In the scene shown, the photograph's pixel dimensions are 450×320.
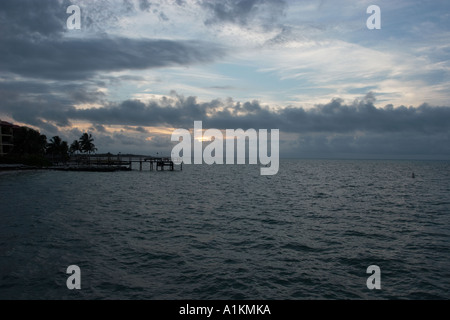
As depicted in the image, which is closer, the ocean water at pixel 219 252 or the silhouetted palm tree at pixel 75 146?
the ocean water at pixel 219 252

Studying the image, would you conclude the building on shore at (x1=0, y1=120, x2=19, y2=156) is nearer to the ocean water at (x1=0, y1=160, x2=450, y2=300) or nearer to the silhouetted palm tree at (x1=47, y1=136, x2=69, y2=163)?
the silhouetted palm tree at (x1=47, y1=136, x2=69, y2=163)

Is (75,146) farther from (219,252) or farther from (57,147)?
(219,252)

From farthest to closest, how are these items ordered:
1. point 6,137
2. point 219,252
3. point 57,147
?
point 57,147
point 6,137
point 219,252

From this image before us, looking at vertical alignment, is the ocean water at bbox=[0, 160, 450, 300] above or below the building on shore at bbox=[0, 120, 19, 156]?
below

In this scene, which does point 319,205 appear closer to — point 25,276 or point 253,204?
point 253,204

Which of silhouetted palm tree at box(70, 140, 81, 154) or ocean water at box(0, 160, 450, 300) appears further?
silhouetted palm tree at box(70, 140, 81, 154)

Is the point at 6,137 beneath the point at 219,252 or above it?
above

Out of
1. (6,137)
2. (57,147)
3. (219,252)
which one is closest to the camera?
(219,252)

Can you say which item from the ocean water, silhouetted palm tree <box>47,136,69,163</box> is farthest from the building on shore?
the ocean water

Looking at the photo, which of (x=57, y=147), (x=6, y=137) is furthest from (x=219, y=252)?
(x=57, y=147)

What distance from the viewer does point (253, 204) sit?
38.6 meters

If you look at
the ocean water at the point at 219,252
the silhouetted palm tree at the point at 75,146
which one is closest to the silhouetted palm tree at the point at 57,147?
the silhouetted palm tree at the point at 75,146

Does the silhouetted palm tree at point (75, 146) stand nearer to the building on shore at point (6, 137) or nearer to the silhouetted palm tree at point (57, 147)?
the silhouetted palm tree at point (57, 147)
